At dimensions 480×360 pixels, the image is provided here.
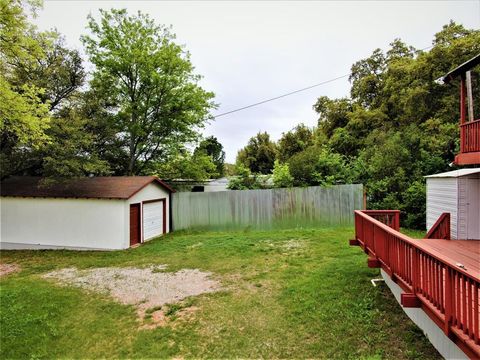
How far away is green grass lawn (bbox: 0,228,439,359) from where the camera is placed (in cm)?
404

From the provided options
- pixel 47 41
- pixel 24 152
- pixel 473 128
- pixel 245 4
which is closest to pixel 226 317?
pixel 473 128

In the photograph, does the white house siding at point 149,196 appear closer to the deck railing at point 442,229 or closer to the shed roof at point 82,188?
the shed roof at point 82,188

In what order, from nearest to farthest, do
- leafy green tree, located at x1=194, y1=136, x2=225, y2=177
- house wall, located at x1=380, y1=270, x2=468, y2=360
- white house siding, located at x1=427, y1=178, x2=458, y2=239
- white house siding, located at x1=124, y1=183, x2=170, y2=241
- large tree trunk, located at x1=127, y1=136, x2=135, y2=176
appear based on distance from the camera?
house wall, located at x1=380, y1=270, x2=468, y2=360 → white house siding, located at x1=427, y1=178, x2=458, y2=239 → white house siding, located at x1=124, y1=183, x2=170, y2=241 → large tree trunk, located at x1=127, y1=136, x2=135, y2=176 → leafy green tree, located at x1=194, y1=136, x2=225, y2=177

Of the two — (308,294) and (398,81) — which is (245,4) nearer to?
(398,81)

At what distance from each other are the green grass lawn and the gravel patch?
1.01ft

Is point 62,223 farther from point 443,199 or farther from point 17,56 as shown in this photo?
point 443,199

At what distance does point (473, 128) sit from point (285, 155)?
19.1 metres

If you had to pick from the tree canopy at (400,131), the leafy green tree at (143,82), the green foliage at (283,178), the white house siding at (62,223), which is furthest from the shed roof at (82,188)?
the tree canopy at (400,131)

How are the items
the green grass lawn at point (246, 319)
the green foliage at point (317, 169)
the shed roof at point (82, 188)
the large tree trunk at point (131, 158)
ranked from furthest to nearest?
the large tree trunk at point (131, 158)
the green foliage at point (317, 169)
the shed roof at point (82, 188)
the green grass lawn at point (246, 319)

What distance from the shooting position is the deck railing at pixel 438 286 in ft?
8.08

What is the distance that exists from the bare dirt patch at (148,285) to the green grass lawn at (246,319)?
0.25 meters

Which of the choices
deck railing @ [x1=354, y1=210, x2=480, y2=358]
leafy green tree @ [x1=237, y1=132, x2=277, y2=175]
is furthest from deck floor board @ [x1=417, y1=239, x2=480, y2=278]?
leafy green tree @ [x1=237, y1=132, x2=277, y2=175]

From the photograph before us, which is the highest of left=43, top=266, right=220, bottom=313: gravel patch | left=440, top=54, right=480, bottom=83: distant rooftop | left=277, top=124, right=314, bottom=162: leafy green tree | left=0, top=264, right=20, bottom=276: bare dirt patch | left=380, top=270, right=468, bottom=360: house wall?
left=277, top=124, right=314, bottom=162: leafy green tree

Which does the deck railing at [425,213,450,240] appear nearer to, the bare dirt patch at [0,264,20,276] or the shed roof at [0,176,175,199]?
the shed roof at [0,176,175,199]
